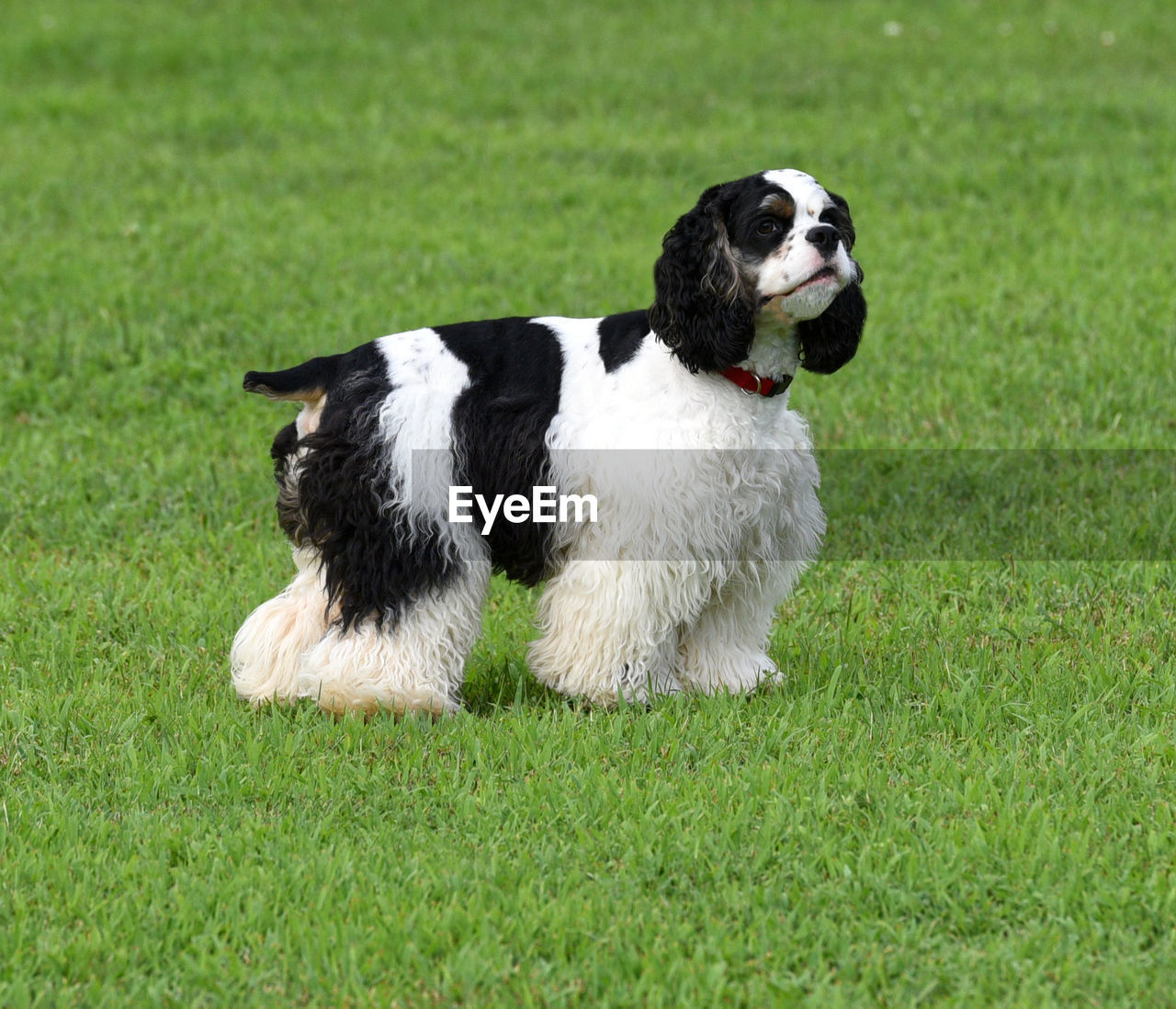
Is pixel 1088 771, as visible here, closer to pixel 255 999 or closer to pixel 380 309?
pixel 255 999

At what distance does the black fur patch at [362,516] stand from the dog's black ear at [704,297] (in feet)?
2.99

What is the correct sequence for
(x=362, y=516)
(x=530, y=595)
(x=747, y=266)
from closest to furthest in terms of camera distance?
(x=747, y=266) < (x=362, y=516) < (x=530, y=595)

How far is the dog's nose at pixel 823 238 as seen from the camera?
461cm

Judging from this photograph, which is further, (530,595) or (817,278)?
(530,595)

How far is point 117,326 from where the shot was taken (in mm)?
9266

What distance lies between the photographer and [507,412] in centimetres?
493

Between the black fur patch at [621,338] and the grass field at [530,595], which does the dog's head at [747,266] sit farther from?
the grass field at [530,595]

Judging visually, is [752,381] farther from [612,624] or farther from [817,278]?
[612,624]

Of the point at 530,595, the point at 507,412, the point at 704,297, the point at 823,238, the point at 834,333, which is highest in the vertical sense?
the point at 823,238

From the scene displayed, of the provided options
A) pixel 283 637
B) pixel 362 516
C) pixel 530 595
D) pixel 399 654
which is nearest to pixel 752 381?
pixel 362 516

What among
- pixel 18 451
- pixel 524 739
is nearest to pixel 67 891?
pixel 524 739

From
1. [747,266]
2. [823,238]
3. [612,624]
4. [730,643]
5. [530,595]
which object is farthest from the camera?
[530,595]

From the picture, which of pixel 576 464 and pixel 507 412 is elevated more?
pixel 507 412

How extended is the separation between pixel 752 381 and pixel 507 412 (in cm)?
77
